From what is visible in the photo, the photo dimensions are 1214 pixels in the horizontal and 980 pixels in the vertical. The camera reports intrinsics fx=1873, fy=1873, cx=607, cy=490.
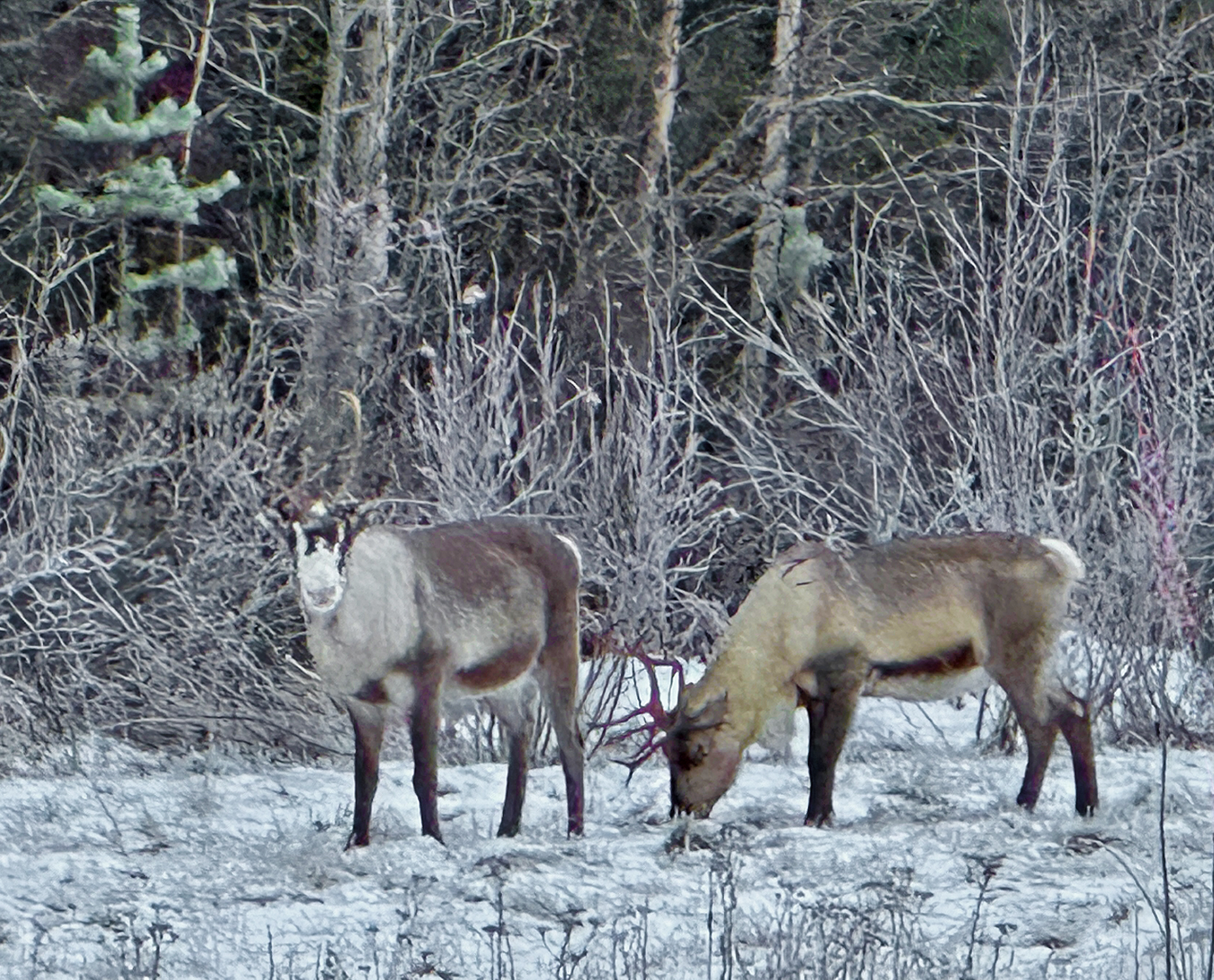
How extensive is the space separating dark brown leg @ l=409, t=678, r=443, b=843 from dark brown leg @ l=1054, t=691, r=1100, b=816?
2346 millimetres

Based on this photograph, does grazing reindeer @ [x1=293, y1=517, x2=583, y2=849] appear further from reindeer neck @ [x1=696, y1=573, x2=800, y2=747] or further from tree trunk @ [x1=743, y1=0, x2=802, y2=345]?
tree trunk @ [x1=743, y1=0, x2=802, y2=345]

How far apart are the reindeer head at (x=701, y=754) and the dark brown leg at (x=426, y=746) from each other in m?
0.89

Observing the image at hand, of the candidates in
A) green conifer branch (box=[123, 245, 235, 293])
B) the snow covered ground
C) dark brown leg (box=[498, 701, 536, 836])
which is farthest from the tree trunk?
dark brown leg (box=[498, 701, 536, 836])

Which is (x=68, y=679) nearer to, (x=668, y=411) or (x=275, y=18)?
(x=668, y=411)

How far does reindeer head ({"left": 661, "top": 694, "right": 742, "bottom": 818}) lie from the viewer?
22.6 feet

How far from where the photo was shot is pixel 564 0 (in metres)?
18.6

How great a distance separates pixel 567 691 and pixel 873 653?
1152 mm

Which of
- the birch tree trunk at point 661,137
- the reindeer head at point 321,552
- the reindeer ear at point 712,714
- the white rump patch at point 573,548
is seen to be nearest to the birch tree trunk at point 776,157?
the birch tree trunk at point 661,137

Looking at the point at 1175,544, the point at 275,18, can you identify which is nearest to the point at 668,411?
the point at 1175,544

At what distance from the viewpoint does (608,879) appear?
6.45 m

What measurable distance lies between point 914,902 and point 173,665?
501 centimetres

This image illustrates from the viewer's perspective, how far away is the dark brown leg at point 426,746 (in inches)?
255

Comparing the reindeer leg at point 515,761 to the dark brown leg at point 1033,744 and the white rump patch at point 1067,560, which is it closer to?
the dark brown leg at point 1033,744

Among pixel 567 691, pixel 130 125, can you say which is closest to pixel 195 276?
pixel 130 125
